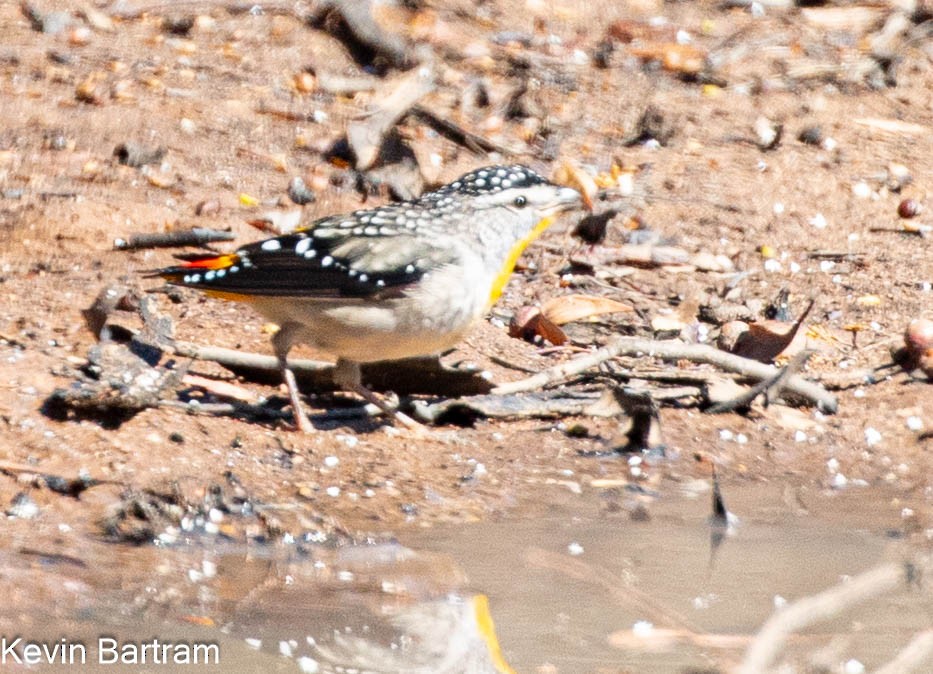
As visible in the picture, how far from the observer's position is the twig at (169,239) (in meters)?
7.37

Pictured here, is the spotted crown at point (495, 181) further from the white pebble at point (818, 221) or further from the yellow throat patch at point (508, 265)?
the white pebble at point (818, 221)

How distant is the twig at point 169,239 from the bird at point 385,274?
50.5 inches

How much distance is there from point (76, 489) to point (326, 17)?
5519mm

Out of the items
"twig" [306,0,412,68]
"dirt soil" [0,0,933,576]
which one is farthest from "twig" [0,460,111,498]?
"twig" [306,0,412,68]

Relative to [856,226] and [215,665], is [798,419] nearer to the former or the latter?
[856,226]

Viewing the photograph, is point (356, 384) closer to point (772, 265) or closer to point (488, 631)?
point (488, 631)

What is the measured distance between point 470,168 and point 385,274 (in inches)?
113

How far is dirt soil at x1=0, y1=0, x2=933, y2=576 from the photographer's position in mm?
5551

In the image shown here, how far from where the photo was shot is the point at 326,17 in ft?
32.8

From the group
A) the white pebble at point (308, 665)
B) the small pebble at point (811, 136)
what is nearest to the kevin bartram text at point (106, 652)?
the white pebble at point (308, 665)

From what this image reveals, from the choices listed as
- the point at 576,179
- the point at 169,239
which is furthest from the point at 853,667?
the point at 576,179

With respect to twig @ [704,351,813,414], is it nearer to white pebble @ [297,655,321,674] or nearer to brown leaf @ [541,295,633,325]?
brown leaf @ [541,295,633,325]

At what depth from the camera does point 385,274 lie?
19.5ft

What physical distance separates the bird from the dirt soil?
15.4 inches
